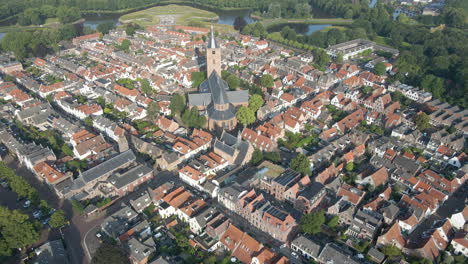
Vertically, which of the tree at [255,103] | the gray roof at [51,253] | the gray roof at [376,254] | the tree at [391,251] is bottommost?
the gray roof at [51,253]

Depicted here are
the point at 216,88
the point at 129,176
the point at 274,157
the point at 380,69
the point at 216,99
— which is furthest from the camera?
the point at 380,69

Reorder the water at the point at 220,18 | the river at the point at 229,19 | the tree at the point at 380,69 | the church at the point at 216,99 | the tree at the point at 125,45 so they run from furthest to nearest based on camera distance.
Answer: the water at the point at 220,18
the river at the point at 229,19
the tree at the point at 125,45
the tree at the point at 380,69
the church at the point at 216,99

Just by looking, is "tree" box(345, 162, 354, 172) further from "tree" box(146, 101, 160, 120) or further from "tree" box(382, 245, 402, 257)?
"tree" box(146, 101, 160, 120)

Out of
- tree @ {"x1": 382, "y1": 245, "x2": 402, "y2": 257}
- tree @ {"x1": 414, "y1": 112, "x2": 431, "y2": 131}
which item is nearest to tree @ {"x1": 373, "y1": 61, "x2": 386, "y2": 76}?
tree @ {"x1": 414, "y1": 112, "x2": 431, "y2": 131}

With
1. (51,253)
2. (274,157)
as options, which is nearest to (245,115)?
(274,157)

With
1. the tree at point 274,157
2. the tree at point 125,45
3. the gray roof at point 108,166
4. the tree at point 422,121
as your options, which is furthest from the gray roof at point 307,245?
the tree at point 125,45

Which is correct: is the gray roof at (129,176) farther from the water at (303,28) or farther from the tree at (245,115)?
the water at (303,28)

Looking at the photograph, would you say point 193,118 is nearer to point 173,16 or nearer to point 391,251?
point 391,251

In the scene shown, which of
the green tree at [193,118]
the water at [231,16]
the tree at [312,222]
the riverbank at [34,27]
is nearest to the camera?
the tree at [312,222]
